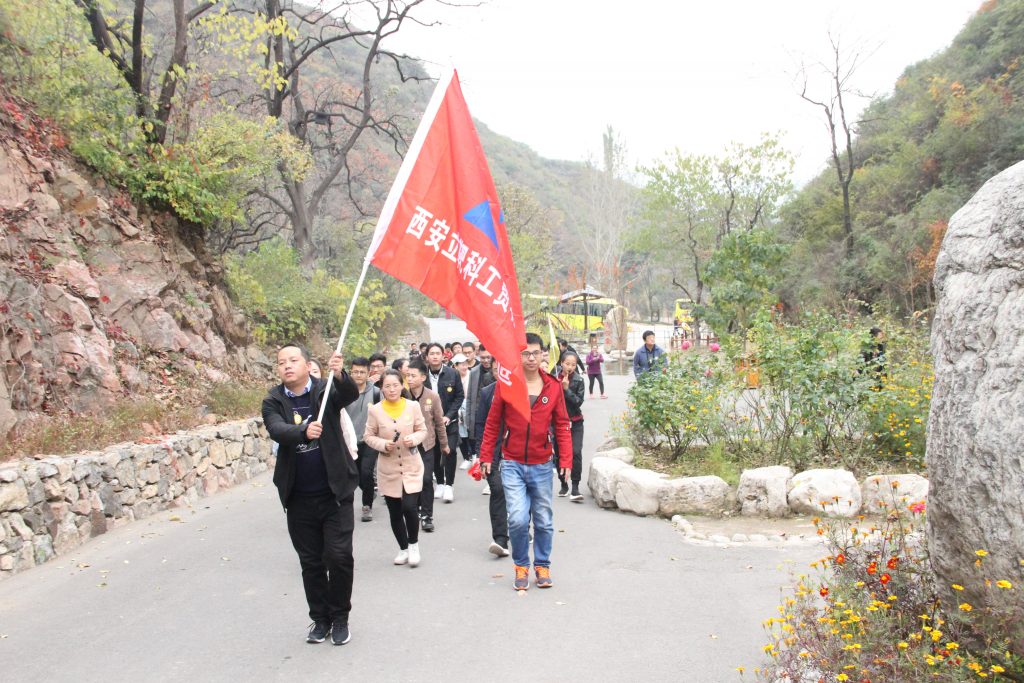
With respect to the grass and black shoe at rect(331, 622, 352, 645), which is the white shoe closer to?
black shoe at rect(331, 622, 352, 645)

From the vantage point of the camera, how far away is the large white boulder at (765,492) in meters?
7.67

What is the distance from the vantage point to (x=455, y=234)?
203 inches

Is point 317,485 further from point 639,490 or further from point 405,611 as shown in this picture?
point 639,490

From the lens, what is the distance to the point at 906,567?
4.04 meters

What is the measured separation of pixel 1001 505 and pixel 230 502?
8811 millimetres

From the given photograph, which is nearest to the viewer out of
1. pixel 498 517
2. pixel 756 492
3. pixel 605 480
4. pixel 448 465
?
pixel 498 517

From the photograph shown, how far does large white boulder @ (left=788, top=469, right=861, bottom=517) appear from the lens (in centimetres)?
732

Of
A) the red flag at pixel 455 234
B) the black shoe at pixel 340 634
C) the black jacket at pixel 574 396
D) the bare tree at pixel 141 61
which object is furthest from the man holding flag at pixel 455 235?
the bare tree at pixel 141 61

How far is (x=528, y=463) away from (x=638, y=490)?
106 inches

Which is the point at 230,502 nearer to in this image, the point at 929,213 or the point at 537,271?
the point at 929,213

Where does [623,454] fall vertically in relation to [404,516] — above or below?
above

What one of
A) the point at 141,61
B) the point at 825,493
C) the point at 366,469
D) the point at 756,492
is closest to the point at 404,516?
the point at 366,469

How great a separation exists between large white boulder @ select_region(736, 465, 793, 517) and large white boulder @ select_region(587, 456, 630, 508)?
1.41 m

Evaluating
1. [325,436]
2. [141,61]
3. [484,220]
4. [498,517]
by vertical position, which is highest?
[141,61]
